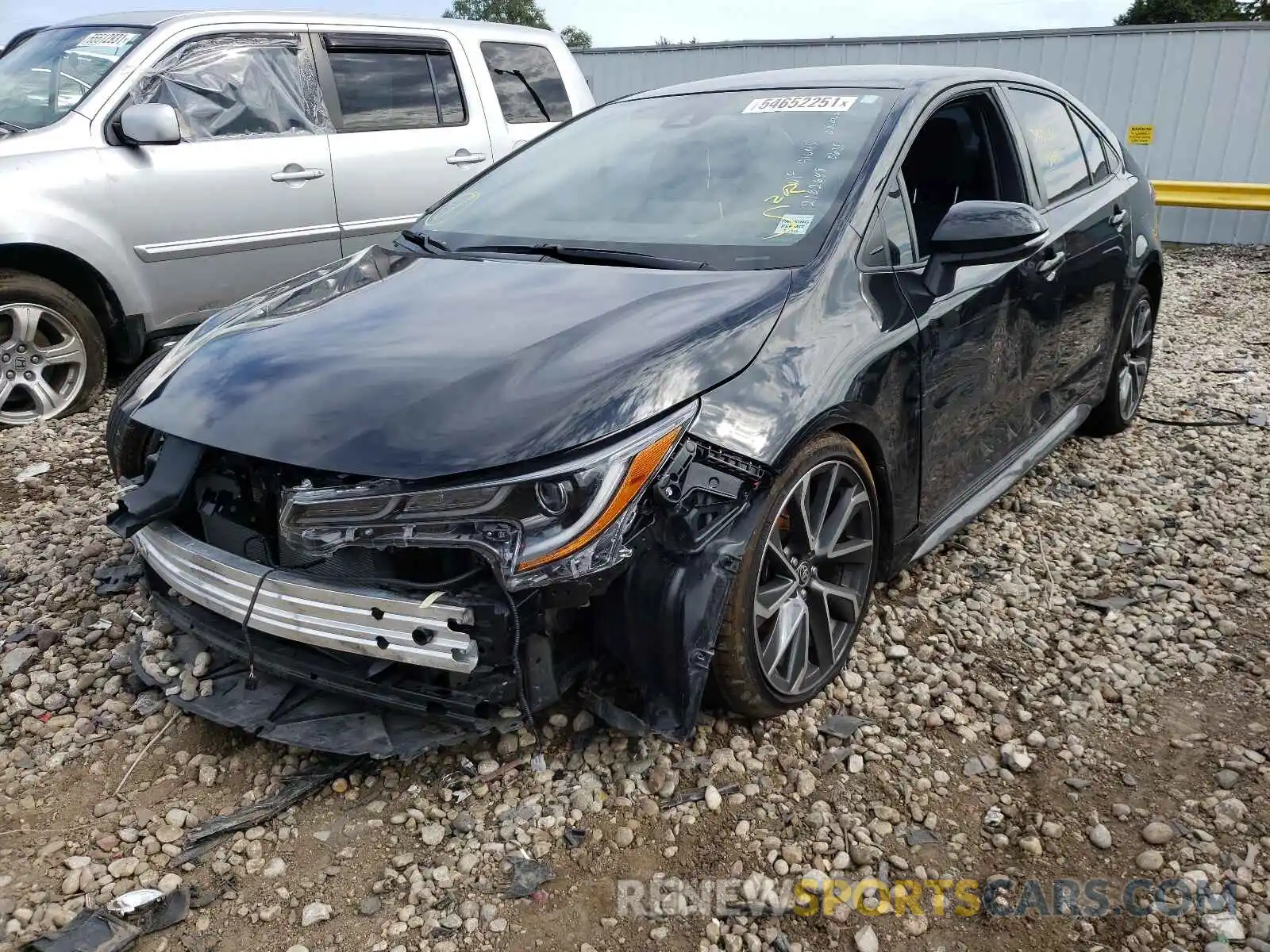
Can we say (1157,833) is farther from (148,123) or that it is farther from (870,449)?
(148,123)

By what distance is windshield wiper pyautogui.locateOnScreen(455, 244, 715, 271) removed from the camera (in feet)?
8.63

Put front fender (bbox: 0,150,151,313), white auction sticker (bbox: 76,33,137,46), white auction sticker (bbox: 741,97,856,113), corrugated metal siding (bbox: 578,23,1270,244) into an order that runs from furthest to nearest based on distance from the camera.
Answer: corrugated metal siding (bbox: 578,23,1270,244)
white auction sticker (bbox: 76,33,137,46)
front fender (bbox: 0,150,151,313)
white auction sticker (bbox: 741,97,856,113)

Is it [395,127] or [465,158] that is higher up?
[395,127]

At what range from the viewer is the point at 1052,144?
374cm

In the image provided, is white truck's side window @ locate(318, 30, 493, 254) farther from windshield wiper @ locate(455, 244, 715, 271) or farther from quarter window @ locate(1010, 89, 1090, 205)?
quarter window @ locate(1010, 89, 1090, 205)

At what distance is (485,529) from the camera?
1984mm

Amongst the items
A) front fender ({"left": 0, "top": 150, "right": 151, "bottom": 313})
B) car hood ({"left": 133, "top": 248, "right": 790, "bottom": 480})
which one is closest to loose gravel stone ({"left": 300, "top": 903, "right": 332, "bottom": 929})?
car hood ({"left": 133, "top": 248, "right": 790, "bottom": 480})

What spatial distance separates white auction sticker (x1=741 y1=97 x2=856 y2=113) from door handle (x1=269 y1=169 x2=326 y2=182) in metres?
2.99

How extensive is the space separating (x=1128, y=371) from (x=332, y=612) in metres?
4.00

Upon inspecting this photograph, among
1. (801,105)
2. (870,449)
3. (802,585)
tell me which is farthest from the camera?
(801,105)

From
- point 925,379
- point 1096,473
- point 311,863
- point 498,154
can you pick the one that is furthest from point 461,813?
point 498,154

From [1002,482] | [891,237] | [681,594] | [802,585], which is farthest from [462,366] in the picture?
[1002,482]

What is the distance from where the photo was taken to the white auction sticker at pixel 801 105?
3029 mm

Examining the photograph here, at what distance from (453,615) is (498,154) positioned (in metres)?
4.72
